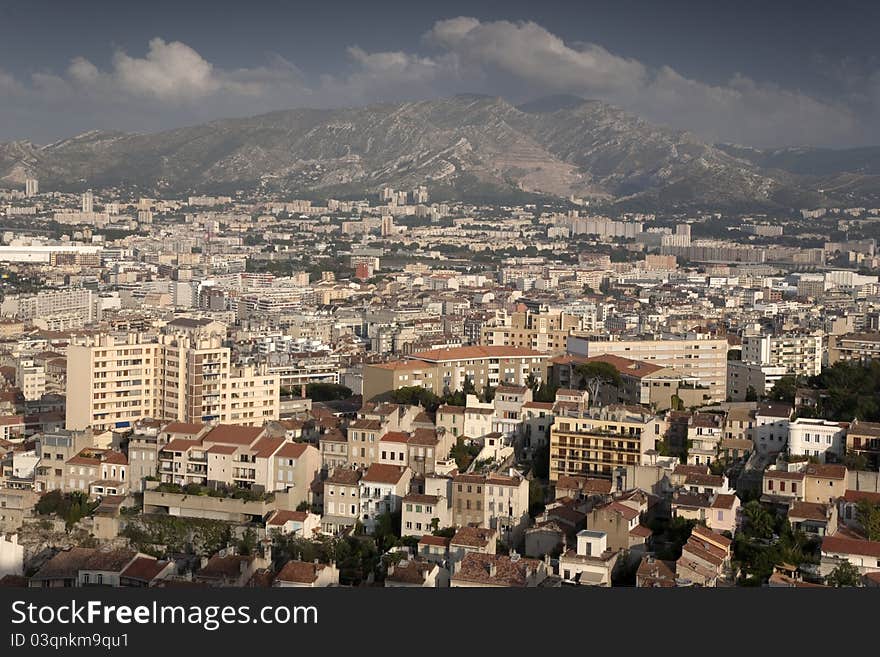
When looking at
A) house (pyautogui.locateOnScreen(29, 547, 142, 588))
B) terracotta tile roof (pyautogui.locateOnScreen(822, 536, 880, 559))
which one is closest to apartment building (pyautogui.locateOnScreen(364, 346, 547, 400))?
house (pyautogui.locateOnScreen(29, 547, 142, 588))

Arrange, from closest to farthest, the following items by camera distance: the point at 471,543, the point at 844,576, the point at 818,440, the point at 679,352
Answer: the point at 844,576 < the point at 471,543 < the point at 818,440 < the point at 679,352

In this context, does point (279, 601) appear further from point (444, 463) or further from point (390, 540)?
point (444, 463)

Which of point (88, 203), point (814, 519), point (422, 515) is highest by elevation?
point (88, 203)

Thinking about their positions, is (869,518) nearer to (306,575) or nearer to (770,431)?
(770,431)

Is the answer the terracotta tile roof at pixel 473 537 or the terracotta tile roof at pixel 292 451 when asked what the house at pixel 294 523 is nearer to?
the terracotta tile roof at pixel 292 451

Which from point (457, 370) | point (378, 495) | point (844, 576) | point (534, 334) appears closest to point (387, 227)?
point (534, 334)

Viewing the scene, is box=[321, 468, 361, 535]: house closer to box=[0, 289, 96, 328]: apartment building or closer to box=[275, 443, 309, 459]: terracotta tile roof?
box=[275, 443, 309, 459]: terracotta tile roof
